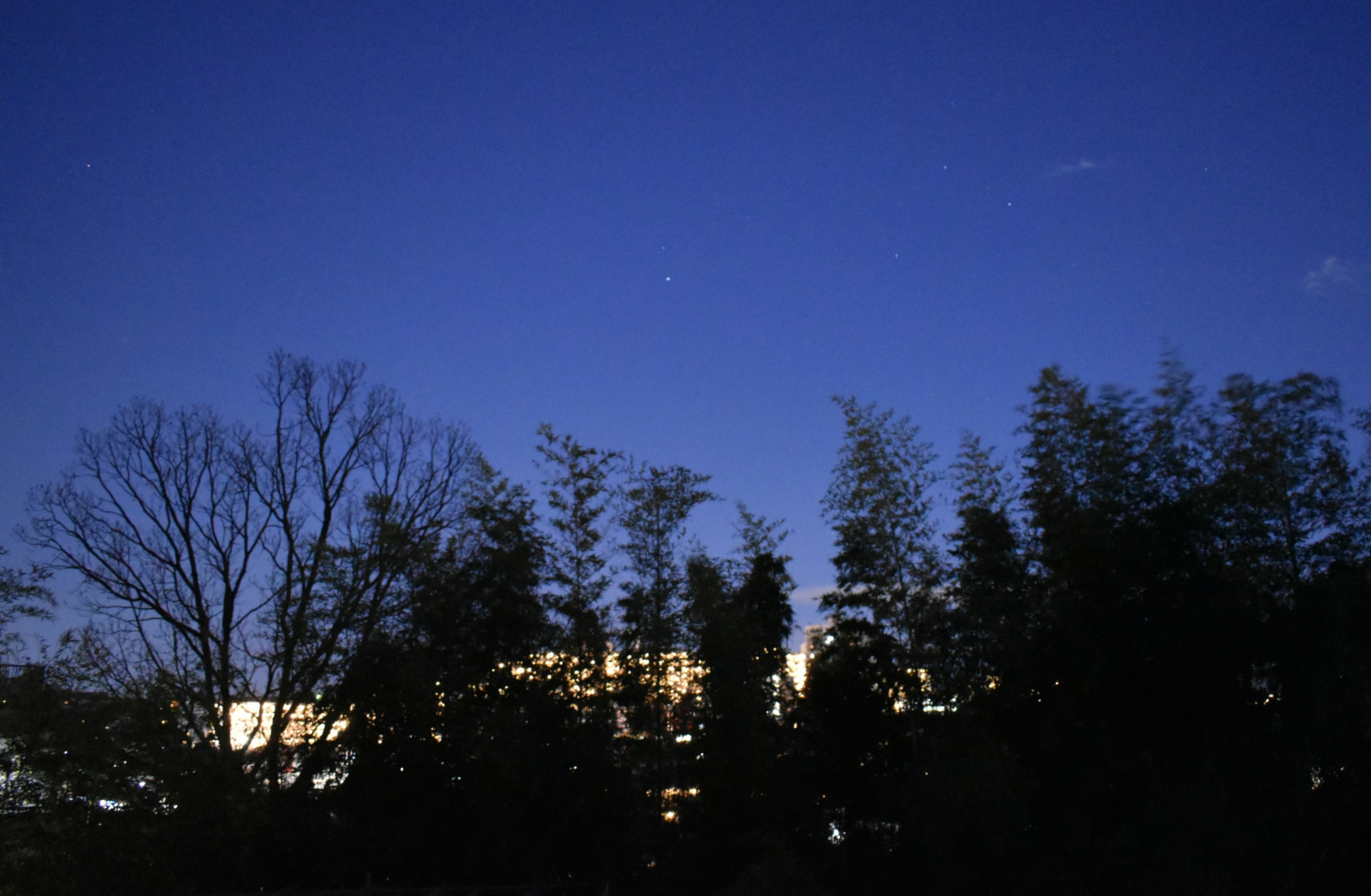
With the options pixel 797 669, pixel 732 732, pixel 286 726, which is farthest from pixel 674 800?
pixel 286 726

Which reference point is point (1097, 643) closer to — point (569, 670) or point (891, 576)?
point (891, 576)

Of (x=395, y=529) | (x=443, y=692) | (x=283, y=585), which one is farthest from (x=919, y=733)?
(x=283, y=585)

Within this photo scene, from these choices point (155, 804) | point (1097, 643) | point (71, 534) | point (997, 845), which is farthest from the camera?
point (71, 534)

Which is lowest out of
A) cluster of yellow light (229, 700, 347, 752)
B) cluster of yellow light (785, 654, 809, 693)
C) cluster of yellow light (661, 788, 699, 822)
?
cluster of yellow light (661, 788, 699, 822)

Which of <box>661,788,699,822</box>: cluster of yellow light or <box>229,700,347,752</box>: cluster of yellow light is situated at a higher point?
<box>229,700,347,752</box>: cluster of yellow light

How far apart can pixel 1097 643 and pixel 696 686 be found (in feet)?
21.3

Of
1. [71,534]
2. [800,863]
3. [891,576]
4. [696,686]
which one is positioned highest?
[71,534]

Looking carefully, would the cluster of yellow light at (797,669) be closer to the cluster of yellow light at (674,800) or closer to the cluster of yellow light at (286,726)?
the cluster of yellow light at (674,800)

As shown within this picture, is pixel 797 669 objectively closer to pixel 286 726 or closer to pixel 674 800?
pixel 674 800

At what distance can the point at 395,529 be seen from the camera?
54.9 feet

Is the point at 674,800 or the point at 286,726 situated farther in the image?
the point at 674,800

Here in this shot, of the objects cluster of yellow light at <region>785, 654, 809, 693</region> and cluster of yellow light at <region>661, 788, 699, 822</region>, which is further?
cluster of yellow light at <region>785, 654, 809, 693</region>

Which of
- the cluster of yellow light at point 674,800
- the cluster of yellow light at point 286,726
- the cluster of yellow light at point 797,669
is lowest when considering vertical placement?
the cluster of yellow light at point 674,800

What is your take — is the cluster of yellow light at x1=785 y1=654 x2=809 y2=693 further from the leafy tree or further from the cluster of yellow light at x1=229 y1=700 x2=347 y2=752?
the cluster of yellow light at x1=229 y1=700 x2=347 y2=752
